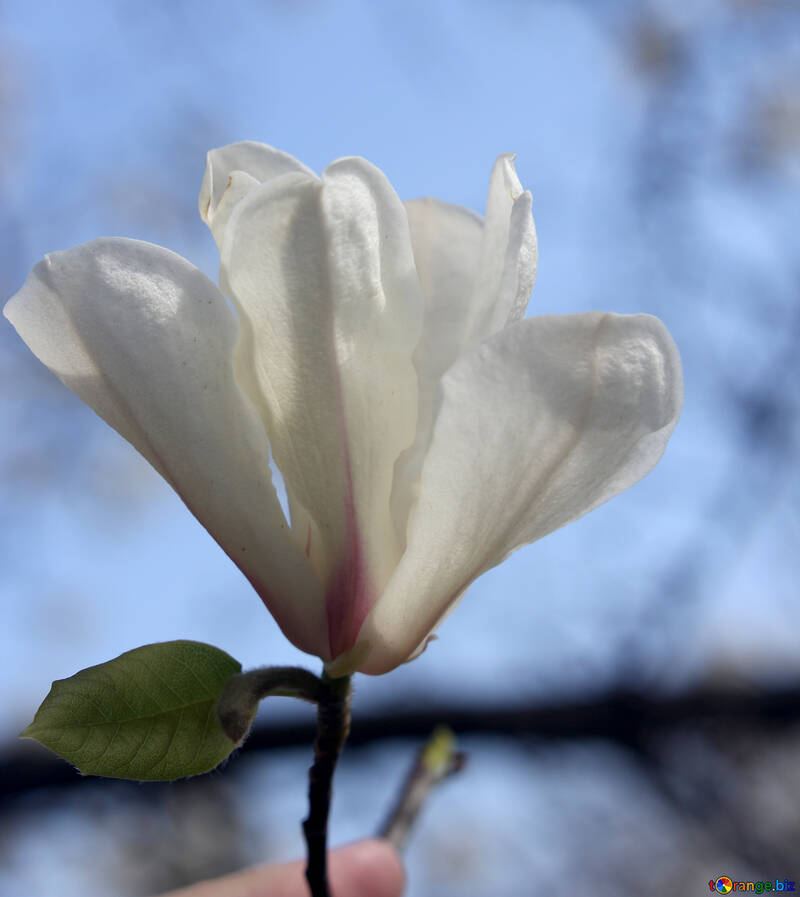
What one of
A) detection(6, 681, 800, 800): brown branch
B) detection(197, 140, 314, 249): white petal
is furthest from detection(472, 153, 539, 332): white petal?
detection(6, 681, 800, 800): brown branch

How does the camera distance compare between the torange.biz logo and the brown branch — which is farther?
the brown branch

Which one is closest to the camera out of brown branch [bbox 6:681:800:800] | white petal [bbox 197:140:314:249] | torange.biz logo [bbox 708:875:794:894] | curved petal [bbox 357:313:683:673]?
curved petal [bbox 357:313:683:673]

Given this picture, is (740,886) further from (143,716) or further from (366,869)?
(143,716)

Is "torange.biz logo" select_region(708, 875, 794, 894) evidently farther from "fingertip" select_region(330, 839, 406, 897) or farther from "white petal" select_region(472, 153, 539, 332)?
"white petal" select_region(472, 153, 539, 332)

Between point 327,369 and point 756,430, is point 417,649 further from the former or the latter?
point 756,430

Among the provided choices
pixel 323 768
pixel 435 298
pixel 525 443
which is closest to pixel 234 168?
pixel 435 298

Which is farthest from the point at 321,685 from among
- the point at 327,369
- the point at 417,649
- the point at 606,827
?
the point at 606,827
